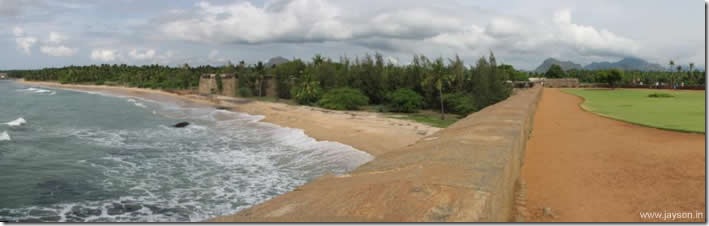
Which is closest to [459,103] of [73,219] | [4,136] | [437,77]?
[437,77]

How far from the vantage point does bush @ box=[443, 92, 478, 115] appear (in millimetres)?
35031

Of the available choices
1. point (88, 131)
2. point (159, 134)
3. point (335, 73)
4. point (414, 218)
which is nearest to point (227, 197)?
point (414, 218)

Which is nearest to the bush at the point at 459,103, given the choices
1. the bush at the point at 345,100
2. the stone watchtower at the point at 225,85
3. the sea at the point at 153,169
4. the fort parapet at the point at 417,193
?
the bush at the point at 345,100

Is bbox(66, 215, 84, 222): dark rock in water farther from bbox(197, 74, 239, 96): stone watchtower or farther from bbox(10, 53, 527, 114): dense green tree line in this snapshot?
bbox(197, 74, 239, 96): stone watchtower

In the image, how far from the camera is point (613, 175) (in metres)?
7.84

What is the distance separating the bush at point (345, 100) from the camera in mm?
41406

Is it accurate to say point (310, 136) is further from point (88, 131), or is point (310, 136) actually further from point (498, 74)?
point (498, 74)

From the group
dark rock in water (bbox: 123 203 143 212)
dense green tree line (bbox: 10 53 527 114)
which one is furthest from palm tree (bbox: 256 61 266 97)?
dark rock in water (bbox: 123 203 143 212)

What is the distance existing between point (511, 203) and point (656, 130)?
9.63m

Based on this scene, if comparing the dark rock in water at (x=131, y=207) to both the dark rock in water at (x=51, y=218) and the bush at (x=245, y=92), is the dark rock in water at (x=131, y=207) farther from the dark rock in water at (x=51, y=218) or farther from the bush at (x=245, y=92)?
the bush at (x=245, y=92)

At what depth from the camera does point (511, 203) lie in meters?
6.05

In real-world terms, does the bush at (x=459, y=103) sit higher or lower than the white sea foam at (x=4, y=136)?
higher

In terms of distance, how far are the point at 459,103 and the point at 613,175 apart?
2815 cm

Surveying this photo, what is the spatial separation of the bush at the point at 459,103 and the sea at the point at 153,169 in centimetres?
1413
